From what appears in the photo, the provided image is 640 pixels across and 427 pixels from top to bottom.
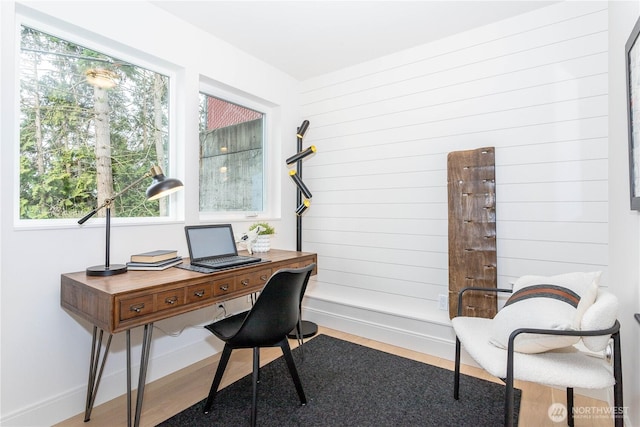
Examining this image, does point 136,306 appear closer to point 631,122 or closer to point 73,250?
point 73,250

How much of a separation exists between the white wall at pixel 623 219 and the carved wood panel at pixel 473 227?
63 centimetres

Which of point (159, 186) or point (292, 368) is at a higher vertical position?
point (159, 186)

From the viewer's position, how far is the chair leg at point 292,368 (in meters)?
1.76

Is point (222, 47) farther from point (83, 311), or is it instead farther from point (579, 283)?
point (579, 283)

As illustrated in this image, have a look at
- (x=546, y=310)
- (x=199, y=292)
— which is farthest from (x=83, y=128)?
(x=546, y=310)

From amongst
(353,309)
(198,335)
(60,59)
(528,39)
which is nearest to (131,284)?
(198,335)

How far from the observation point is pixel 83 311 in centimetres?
155

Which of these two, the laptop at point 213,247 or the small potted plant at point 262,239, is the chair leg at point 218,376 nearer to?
the laptop at point 213,247

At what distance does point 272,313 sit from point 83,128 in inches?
61.6

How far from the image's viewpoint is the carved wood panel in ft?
7.50

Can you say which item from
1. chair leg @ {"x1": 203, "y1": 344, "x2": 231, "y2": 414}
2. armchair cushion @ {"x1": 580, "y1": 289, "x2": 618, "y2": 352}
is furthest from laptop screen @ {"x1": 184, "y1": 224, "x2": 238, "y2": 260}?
armchair cushion @ {"x1": 580, "y1": 289, "x2": 618, "y2": 352}

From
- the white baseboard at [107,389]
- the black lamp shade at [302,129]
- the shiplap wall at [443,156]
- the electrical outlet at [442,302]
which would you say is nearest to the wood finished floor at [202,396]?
the white baseboard at [107,389]

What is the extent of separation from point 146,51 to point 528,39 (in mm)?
2546

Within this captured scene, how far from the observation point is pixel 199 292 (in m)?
1.75
